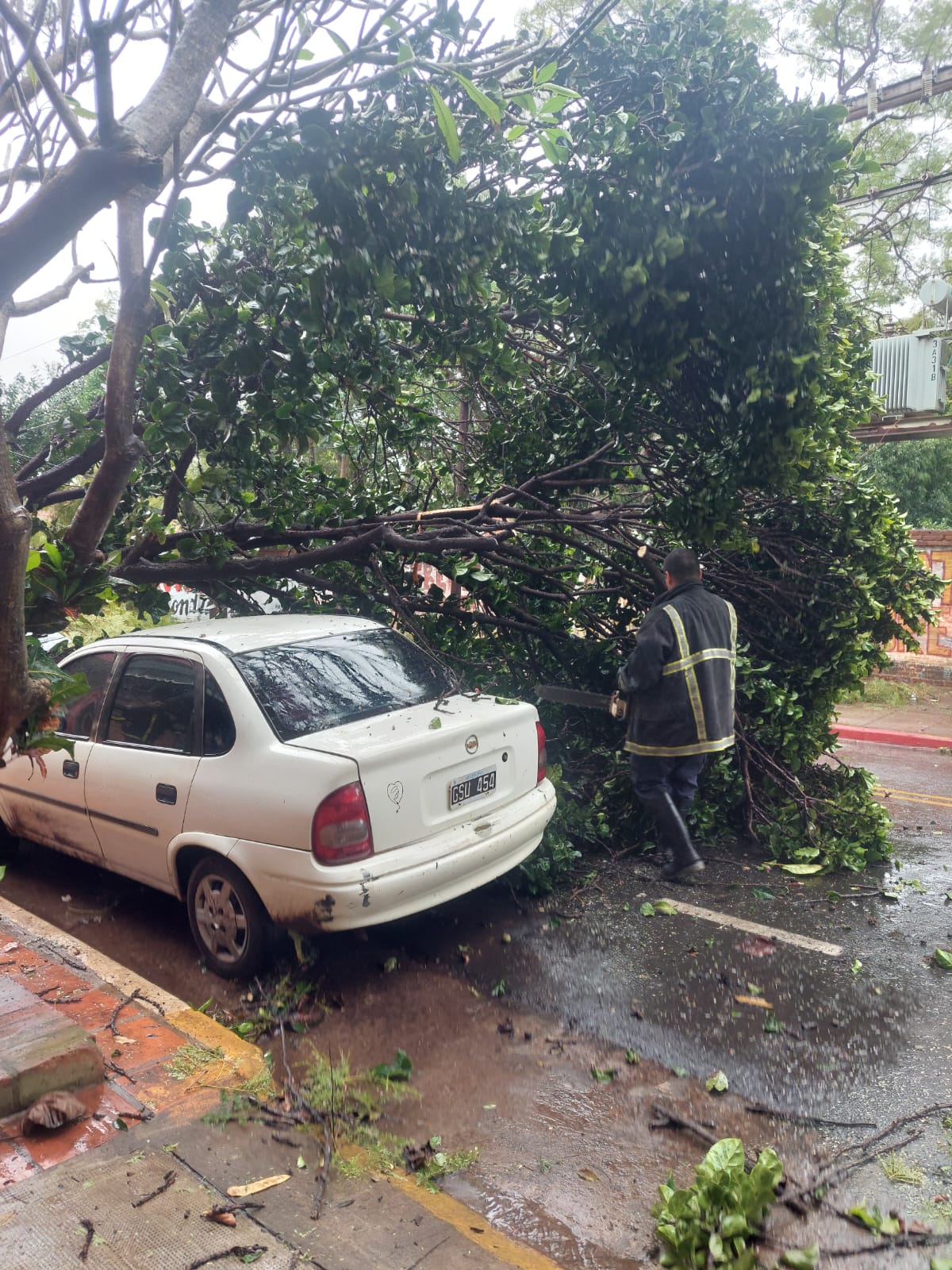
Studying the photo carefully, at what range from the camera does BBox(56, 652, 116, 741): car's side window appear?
17.1 ft

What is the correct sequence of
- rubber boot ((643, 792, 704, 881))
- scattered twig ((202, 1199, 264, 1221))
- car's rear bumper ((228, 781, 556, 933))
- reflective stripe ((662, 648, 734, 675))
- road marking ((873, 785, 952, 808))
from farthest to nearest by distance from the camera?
road marking ((873, 785, 952, 808)) → rubber boot ((643, 792, 704, 881)) → reflective stripe ((662, 648, 734, 675)) → car's rear bumper ((228, 781, 556, 933)) → scattered twig ((202, 1199, 264, 1221))

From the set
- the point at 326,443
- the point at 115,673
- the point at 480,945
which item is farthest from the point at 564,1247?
the point at 326,443

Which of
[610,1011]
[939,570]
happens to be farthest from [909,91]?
[610,1011]

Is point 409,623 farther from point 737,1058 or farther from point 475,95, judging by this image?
point 475,95

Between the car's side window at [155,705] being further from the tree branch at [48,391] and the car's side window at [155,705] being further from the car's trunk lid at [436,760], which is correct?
the tree branch at [48,391]

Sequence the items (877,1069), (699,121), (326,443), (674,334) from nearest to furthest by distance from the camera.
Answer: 1. (877,1069)
2. (699,121)
3. (674,334)
4. (326,443)

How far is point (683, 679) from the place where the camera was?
17.5 feet

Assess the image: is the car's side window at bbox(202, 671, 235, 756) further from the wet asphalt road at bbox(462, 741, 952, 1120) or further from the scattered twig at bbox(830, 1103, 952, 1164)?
the scattered twig at bbox(830, 1103, 952, 1164)

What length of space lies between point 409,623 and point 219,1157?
363 centimetres

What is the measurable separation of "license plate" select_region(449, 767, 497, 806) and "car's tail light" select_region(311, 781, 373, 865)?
53 centimetres

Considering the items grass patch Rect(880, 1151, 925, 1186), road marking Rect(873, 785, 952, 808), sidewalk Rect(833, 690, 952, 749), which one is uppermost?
grass patch Rect(880, 1151, 925, 1186)

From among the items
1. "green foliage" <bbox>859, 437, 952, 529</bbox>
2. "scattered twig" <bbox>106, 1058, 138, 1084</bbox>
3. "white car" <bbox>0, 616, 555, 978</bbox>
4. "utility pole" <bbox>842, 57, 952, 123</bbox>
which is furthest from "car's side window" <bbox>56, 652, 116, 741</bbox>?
"green foliage" <bbox>859, 437, 952, 529</bbox>

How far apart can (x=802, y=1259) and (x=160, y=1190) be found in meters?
1.79

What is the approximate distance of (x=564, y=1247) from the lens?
2662 mm
